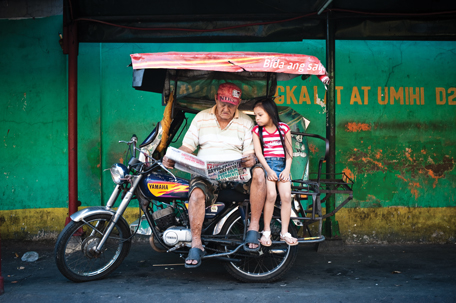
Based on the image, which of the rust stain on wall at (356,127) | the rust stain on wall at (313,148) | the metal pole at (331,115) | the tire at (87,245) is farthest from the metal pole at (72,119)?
the rust stain on wall at (356,127)

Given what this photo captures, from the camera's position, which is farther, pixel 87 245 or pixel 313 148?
pixel 313 148

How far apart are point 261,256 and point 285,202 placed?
24.4 inches

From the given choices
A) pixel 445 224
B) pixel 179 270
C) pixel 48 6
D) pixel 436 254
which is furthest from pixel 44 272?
pixel 445 224

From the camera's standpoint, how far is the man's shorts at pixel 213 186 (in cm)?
386

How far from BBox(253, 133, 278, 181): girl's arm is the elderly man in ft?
0.20

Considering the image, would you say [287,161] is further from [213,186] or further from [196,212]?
[196,212]

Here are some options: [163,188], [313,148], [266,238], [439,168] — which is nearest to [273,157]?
[266,238]

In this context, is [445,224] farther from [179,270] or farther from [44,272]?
[44,272]

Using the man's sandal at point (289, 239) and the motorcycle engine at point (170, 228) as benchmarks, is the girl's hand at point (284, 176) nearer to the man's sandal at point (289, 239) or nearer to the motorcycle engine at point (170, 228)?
the man's sandal at point (289, 239)

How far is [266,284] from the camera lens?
3979 millimetres

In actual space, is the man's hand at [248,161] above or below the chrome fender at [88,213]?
above

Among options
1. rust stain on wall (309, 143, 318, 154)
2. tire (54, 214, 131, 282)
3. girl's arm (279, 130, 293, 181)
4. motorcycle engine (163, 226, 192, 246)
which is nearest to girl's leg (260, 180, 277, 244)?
girl's arm (279, 130, 293, 181)

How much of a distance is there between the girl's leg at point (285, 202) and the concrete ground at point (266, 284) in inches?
23.9

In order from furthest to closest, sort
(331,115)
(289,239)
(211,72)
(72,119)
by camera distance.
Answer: (72,119) < (331,115) < (211,72) < (289,239)
